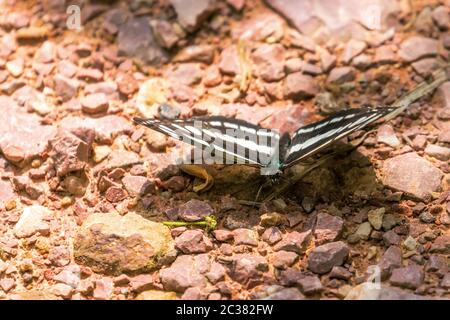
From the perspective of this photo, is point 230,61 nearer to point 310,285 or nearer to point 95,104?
point 95,104

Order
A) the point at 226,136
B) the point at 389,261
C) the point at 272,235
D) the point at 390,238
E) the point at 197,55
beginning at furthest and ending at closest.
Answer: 1. the point at 197,55
2. the point at 226,136
3. the point at 272,235
4. the point at 390,238
5. the point at 389,261

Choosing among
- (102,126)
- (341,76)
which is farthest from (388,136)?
(102,126)

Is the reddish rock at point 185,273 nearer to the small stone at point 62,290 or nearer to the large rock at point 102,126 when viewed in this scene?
the small stone at point 62,290

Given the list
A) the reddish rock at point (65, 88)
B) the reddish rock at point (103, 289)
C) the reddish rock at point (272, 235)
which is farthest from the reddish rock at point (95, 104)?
the reddish rock at point (272, 235)

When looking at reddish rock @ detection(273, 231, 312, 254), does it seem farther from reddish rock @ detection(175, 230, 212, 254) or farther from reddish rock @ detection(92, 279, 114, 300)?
reddish rock @ detection(92, 279, 114, 300)

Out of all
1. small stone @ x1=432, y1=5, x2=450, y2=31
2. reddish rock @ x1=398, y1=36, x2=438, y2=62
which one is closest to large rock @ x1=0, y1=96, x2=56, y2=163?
reddish rock @ x1=398, y1=36, x2=438, y2=62

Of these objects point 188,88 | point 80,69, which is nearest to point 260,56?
point 188,88
